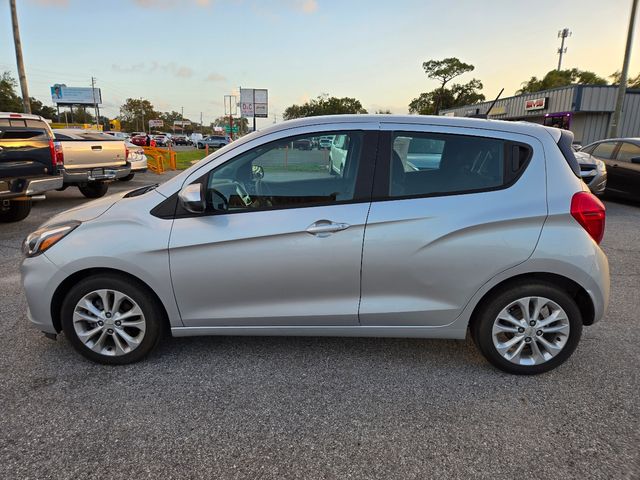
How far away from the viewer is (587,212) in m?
2.73

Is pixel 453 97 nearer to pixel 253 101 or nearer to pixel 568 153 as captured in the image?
pixel 253 101

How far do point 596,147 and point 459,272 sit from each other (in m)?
11.0

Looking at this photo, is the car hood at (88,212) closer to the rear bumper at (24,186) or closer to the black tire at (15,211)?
the rear bumper at (24,186)

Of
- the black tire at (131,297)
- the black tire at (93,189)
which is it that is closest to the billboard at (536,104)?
the black tire at (93,189)

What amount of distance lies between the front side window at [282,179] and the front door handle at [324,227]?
149mm

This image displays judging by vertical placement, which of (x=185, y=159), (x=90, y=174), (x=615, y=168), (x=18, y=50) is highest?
(x=18, y=50)

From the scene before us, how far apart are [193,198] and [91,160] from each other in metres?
8.37

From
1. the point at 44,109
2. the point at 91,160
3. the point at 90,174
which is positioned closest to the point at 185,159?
the point at 91,160

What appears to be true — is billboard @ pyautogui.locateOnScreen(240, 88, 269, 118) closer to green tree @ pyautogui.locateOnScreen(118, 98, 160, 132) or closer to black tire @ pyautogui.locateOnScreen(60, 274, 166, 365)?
black tire @ pyautogui.locateOnScreen(60, 274, 166, 365)

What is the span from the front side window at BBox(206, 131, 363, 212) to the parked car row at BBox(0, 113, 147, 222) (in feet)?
17.1

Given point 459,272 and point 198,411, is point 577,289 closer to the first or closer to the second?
point 459,272

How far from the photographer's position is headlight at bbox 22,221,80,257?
115 inches

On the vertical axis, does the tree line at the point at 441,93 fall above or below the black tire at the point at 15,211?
above

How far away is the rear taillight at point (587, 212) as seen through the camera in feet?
8.96
